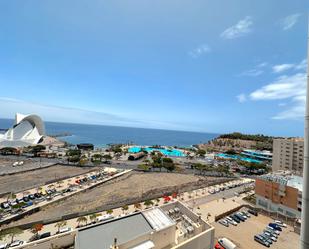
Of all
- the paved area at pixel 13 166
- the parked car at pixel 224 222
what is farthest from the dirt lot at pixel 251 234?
the paved area at pixel 13 166

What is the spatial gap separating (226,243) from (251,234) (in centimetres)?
374

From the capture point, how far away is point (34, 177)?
91.0 ft

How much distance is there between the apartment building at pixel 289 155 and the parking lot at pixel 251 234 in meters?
22.9

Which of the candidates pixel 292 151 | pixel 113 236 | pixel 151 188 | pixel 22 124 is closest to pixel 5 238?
pixel 113 236

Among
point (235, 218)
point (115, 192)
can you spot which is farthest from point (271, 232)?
point (115, 192)

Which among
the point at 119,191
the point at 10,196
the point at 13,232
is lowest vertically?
the point at 10,196

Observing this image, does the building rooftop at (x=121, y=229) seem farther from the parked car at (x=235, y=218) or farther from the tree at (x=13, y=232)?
the parked car at (x=235, y=218)

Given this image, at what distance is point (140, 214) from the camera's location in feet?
33.2

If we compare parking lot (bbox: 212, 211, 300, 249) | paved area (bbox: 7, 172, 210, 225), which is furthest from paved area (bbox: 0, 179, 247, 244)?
parking lot (bbox: 212, 211, 300, 249)

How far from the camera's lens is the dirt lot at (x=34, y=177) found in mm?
23616

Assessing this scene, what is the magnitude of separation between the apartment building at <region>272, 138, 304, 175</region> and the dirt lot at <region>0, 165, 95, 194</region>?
37075 mm

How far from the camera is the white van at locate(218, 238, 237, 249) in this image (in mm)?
13461

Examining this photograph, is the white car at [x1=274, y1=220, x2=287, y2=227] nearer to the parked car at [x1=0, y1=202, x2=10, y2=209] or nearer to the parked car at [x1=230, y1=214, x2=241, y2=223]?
the parked car at [x1=230, y1=214, x2=241, y2=223]

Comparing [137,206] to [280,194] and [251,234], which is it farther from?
[280,194]
